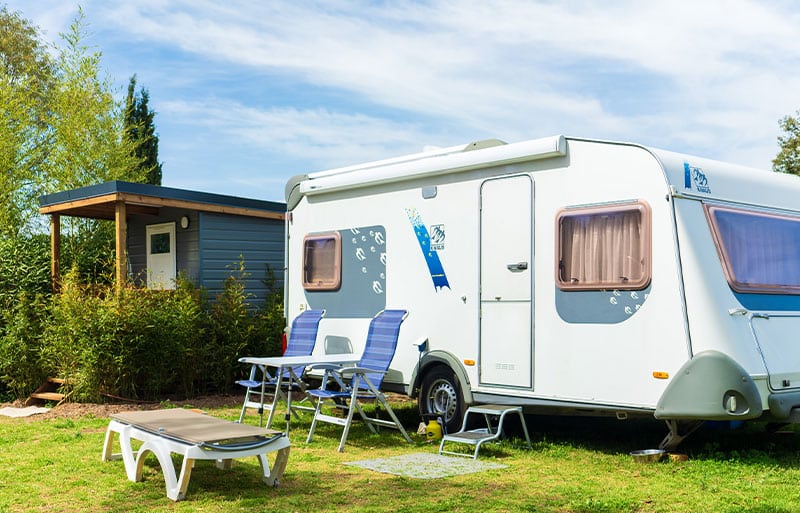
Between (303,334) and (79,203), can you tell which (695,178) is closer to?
(303,334)

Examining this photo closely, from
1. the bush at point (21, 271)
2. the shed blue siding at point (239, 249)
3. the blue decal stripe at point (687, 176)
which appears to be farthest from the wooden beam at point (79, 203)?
the blue decal stripe at point (687, 176)

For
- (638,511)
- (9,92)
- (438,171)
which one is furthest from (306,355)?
(9,92)

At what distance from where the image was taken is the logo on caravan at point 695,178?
20.5 ft

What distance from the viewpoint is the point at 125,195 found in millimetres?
11117

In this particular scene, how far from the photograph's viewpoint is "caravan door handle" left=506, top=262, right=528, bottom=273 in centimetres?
703

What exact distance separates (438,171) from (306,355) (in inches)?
94.4

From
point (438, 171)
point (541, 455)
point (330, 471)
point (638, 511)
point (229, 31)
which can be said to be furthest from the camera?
point (229, 31)

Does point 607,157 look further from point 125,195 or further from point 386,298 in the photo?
point 125,195

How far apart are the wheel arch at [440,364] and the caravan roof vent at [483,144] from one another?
6.22 ft

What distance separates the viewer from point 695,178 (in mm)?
6328

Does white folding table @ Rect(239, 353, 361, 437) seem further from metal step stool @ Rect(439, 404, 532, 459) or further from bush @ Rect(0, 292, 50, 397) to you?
bush @ Rect(0, 292, 50, 397)

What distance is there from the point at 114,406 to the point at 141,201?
2881mm

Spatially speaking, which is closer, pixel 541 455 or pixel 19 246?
pixel 541 455

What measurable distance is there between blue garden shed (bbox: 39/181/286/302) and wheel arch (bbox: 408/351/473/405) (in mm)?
5051
